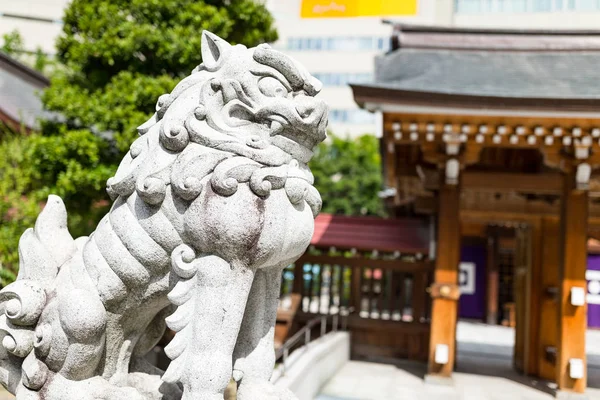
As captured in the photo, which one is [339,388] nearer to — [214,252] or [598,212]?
[214,252]

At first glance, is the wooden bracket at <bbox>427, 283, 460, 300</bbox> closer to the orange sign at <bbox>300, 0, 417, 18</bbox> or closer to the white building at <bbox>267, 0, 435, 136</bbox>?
the orange sign at <bbox>300, 0, 417, 18</bbox>

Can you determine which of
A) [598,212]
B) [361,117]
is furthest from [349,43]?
[598,212]

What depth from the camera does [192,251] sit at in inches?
98.7

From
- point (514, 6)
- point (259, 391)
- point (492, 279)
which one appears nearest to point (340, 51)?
point (514, 6)

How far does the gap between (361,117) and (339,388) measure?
30.9m

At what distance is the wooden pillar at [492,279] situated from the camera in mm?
16172

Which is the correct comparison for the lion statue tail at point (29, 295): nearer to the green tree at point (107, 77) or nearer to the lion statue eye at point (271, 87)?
the lion statue eye at point (271, 87)

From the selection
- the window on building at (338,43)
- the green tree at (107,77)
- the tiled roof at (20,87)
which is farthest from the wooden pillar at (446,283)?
the window on building at (338,43)

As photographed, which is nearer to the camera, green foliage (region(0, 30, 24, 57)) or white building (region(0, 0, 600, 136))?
green foliage (region(0, 30, 24, 57))

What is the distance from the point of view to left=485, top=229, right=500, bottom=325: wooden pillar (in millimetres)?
16172

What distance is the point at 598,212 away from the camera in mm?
8852

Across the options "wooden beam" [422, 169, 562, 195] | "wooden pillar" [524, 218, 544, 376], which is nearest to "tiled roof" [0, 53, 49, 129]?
"wooden beam" [422, 169, 562, 195]

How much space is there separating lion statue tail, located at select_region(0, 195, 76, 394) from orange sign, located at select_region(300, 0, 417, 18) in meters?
11.7

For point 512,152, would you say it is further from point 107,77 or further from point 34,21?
Answer: point 34,21
